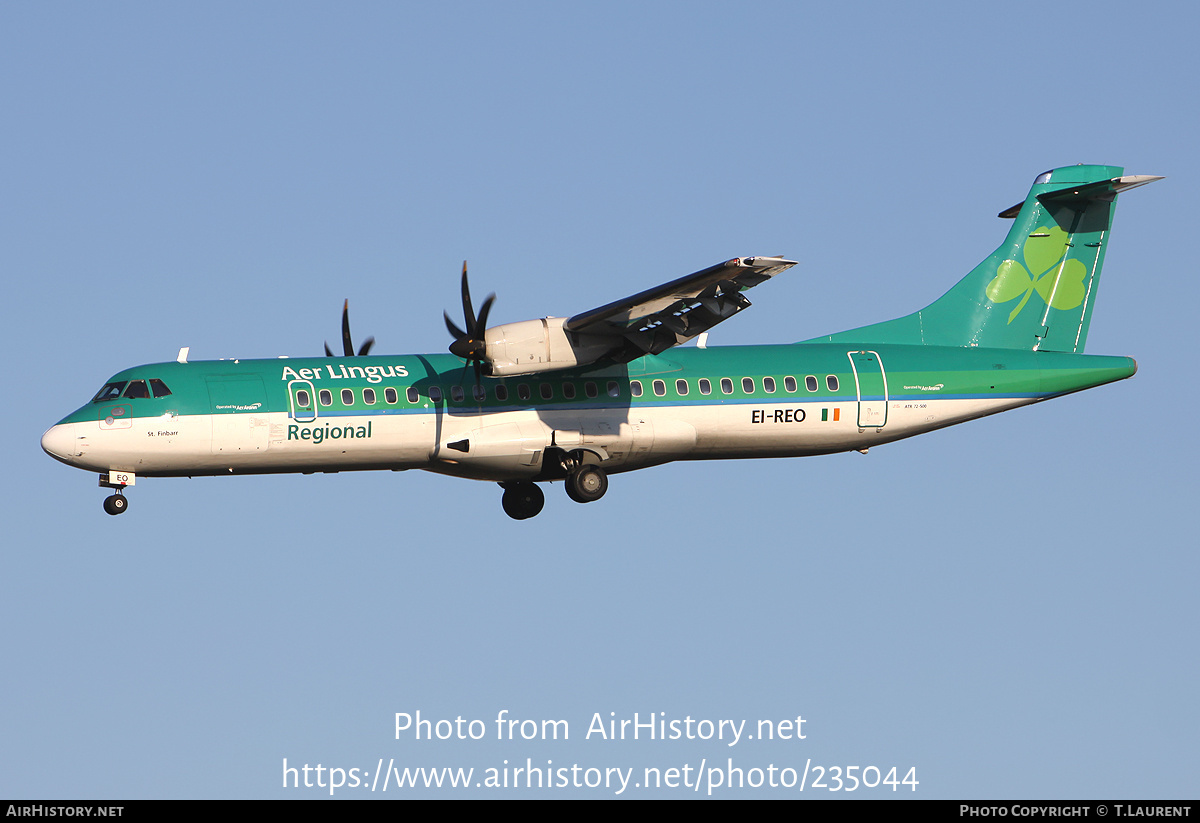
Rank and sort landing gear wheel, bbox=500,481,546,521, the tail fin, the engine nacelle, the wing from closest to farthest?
the wing, the engine nacelle, landing gear wheel, bbox=500,481,546,521, the tail fin

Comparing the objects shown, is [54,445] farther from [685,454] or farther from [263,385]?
[685,454]

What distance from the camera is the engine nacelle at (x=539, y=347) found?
1100 inches

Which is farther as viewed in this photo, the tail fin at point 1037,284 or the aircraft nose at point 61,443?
the tail fin at point 1037,284

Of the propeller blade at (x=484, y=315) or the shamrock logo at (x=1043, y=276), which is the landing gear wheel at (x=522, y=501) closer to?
the propeller blade at (x=484, y=315)

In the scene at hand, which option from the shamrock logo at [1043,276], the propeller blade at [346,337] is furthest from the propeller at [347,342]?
the shamrock logo at [1043,276]

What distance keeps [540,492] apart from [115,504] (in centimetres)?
836

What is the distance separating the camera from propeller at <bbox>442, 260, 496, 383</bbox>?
91.4 feet

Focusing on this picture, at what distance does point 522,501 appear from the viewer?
31406 mm

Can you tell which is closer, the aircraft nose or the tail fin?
the aircraft nose

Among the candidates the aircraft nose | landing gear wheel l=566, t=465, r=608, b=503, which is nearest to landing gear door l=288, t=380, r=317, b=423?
the aircraft nose

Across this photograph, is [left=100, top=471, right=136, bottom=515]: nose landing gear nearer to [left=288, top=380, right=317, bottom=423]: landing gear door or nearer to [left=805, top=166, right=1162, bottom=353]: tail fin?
[left=288, top=380, right=317, bottom=423]: landing gear door

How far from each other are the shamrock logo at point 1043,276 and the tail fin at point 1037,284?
21 mm

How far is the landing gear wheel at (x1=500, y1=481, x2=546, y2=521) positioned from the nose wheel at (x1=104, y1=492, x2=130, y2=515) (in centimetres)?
762

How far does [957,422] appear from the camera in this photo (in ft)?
103
